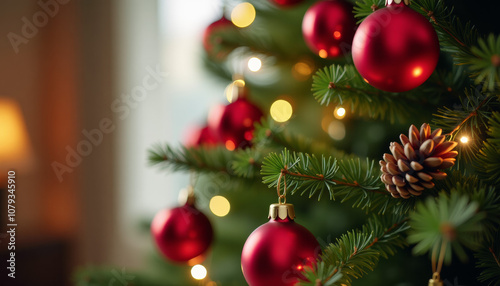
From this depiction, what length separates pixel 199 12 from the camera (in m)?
1.96

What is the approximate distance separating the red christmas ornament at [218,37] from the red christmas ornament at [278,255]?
0.41 meters

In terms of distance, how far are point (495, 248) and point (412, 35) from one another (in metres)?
0.22

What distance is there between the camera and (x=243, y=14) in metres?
0.82

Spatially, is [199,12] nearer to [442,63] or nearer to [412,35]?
[442,63]

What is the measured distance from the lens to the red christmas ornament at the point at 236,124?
2.19 feet

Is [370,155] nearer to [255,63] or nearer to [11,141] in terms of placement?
[255,63]

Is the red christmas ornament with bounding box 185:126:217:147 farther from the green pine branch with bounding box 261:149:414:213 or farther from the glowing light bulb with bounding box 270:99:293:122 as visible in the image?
the green pine branch with bounding box 261:149:414:213

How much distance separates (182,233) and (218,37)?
1.12 feet

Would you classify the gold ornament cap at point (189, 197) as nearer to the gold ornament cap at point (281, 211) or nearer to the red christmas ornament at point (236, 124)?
the red christmas ornament at point (236, 124)

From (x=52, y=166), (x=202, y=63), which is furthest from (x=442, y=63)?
(x=52, y=166)

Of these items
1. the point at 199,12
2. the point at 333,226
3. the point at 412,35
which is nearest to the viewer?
the point at 412,35

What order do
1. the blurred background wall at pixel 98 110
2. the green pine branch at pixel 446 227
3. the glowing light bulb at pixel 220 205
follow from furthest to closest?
the blurred background wall at pixel 98 110 → the glowing light bulb at pixel 220 205 → the green pine branch at pixel 446 227

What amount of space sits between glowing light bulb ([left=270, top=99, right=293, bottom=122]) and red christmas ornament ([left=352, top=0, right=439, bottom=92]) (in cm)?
40

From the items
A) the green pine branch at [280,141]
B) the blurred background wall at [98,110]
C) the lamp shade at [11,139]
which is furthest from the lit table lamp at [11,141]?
the green pine branch at [280,141]
